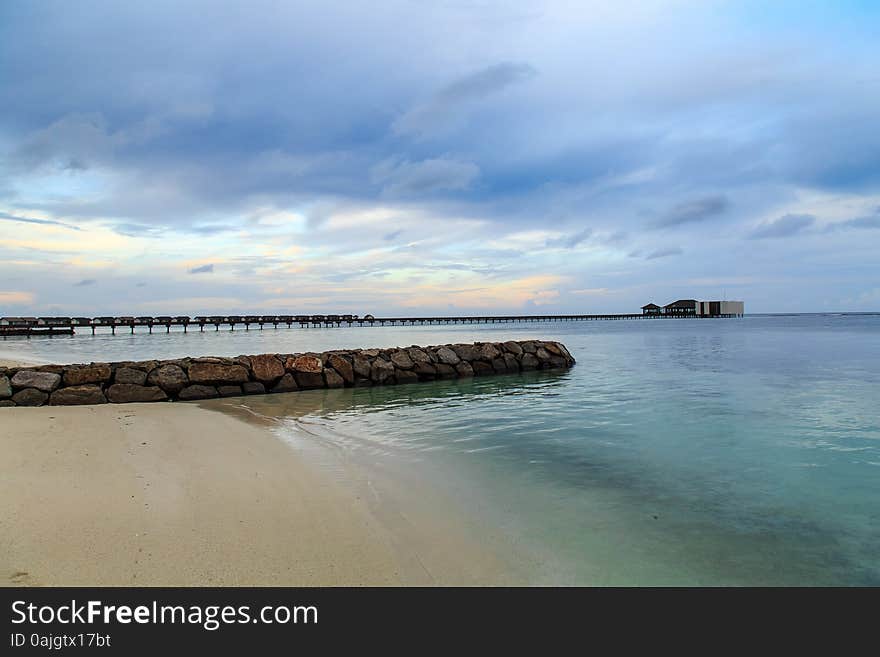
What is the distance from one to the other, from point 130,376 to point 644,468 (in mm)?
9183

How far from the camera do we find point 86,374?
10.2 m

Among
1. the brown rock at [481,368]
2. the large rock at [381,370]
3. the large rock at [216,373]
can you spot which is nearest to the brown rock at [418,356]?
the large rock at [381,370]

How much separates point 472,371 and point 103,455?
11498 millimetres

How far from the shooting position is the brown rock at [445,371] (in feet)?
51.0

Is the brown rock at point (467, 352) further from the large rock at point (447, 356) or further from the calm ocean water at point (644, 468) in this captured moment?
the calm ocean water at point (644, 468)

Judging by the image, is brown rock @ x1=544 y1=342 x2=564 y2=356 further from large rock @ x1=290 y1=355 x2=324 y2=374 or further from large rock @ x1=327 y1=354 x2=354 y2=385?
large rock @ x1=290 y1=355 x2=324 y2=374

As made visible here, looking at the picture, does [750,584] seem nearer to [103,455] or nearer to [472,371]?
[103,455]

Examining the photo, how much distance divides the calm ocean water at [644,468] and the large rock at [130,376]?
210cm

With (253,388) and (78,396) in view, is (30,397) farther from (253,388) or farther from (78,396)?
(253,388)

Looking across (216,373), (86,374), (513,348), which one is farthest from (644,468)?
(513,348)

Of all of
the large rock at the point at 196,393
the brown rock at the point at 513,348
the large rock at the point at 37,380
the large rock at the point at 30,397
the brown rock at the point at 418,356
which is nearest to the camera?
the large rock at the point at 30,397

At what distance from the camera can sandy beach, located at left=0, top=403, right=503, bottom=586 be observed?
122 inches

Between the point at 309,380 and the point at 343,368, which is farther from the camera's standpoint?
the point at 343,368

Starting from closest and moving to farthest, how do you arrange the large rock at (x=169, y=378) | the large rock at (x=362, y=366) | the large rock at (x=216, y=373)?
the large rock at (x=169, y=378) → the large rock at (x=216, y=373) → the large rock at (x=362, y=366)
